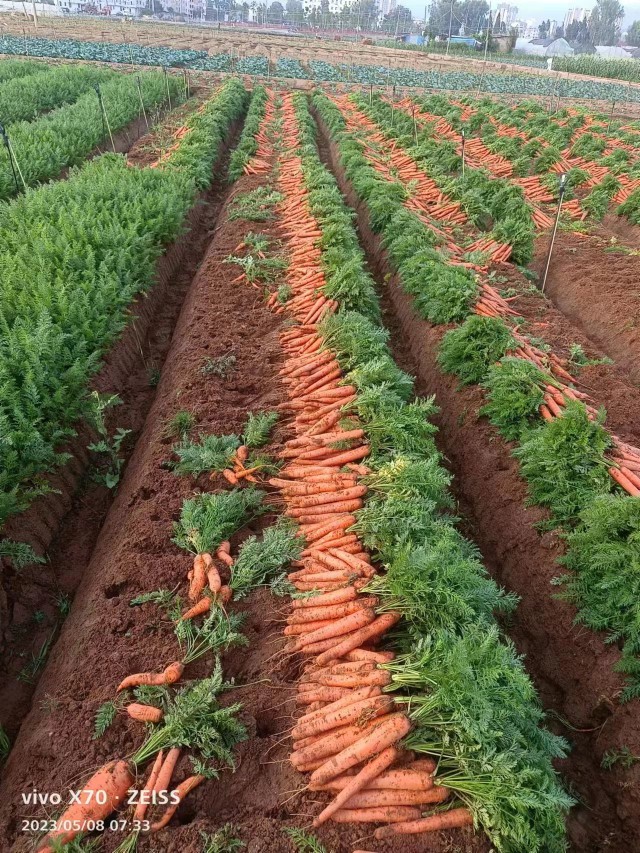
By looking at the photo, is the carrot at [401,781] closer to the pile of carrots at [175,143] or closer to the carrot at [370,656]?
the carrot at [370,656]

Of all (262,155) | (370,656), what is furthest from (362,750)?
(262,155)

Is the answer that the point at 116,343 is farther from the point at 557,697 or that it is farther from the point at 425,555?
the point at 557,697

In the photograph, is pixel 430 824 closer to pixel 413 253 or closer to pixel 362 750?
pixel 362 750

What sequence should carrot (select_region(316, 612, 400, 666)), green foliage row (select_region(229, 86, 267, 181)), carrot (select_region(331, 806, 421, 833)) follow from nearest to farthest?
carrot (select_region(331, 806, 421, 833)) < carrot (select_region(316, 612, 400, 666)) < green foliage row (select_region(229, 86, 267, 181))

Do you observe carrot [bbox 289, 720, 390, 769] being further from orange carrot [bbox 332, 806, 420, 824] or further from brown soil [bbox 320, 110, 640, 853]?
brown soil [bbox 320, 110, 640, 853]

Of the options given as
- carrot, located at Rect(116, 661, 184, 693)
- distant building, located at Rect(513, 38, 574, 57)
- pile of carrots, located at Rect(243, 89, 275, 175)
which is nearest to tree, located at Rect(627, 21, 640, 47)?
distant building, located at Rect(513, 38, 574, 57)

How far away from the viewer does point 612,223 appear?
44.2ft

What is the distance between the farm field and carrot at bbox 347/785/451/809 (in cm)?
3

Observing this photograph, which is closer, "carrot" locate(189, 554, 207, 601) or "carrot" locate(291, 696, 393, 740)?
"carrot" locate(291, 696, 393, 740)

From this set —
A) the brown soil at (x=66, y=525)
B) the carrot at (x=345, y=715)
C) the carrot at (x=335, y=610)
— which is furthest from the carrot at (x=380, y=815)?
the brown soil at (x=66, y=525)

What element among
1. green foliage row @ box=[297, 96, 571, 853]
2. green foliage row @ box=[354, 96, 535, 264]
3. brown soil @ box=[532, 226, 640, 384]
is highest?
green foliage row @ box=[354, 96, 535, 264]

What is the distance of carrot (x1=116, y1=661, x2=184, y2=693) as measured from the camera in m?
3.43

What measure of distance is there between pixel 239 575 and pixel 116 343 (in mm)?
4565

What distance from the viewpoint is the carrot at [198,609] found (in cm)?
389
